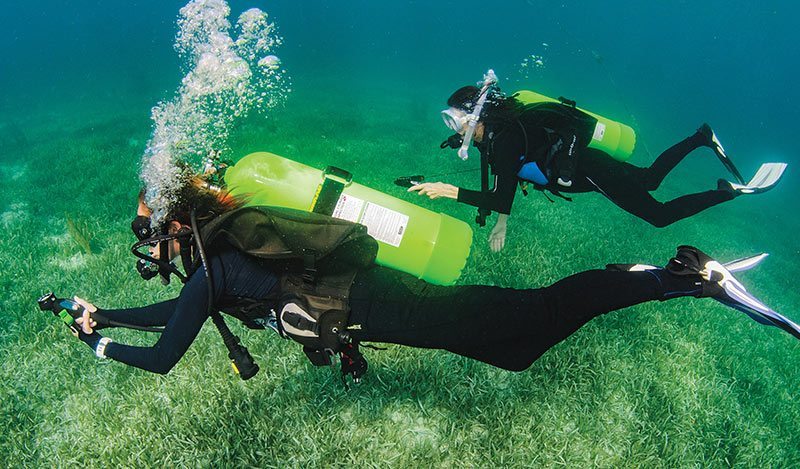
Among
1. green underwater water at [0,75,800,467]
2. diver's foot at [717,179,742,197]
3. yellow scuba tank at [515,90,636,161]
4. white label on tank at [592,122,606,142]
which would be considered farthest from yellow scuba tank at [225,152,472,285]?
diver's foot at [717,179,742,197]

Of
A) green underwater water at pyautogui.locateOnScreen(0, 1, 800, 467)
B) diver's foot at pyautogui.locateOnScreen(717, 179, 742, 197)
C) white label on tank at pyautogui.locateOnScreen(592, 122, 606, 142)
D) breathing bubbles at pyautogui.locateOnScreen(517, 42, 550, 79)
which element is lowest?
green underwater water at pyautogui.locateOnScreen(0, 1, 800, 467)

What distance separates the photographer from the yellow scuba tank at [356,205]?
3342mm

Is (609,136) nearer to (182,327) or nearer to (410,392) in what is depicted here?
(410,392)

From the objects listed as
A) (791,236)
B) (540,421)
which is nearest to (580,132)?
(540,421)

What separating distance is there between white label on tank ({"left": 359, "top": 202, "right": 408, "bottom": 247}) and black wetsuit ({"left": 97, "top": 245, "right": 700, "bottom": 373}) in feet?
1.58

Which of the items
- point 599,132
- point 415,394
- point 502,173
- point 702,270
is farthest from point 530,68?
point 415,394

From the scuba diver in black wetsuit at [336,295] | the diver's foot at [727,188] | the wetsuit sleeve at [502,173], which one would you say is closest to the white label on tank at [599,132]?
the wetsuit sleeve at [502,173]

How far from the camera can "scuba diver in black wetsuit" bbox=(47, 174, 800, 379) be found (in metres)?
2.51

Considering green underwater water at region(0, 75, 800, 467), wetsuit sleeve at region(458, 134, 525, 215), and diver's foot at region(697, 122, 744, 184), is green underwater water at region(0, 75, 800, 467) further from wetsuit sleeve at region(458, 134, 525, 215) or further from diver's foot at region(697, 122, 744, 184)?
diver's foot at region(697, 122, 744, 184)

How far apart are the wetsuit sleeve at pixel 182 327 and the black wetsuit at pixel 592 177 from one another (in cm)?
323

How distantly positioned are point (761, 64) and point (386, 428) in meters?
220

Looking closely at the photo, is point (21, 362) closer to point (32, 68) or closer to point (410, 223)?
point (410, 223)

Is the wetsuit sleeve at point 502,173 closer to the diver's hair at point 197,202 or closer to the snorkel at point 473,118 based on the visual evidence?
the snorkel at point 473,118

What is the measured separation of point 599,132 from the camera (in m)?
5.86
